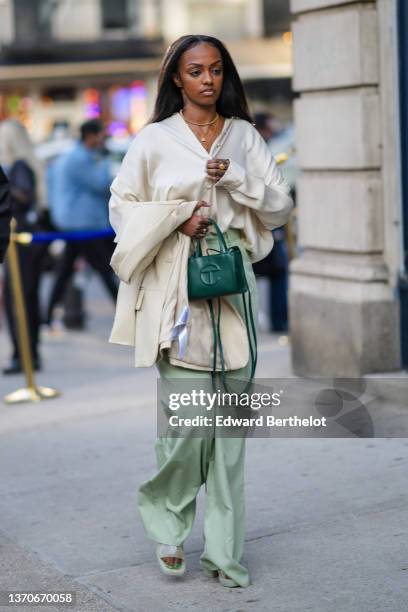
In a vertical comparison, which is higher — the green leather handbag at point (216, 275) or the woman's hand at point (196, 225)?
the woman's hand at point (196, 225)

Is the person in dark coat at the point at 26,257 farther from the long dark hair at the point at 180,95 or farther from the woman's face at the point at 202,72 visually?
the woman's face at the point at 202,72

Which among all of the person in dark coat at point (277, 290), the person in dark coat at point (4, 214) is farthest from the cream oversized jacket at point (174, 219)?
the person in dark coat at point (277, 290)

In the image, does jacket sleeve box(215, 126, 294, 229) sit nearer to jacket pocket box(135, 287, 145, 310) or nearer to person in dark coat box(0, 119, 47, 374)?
jacket pocket box(135, 287, 145, 310)

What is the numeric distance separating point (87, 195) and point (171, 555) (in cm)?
667

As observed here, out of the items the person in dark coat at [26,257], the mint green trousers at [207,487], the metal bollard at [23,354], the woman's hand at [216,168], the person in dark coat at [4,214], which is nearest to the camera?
the woman's hand at [216,168]

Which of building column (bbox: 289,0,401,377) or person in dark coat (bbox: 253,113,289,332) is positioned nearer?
building column (bbox: 289,0,401,377)

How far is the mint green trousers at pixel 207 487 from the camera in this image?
4684mm

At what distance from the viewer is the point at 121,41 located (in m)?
39.8

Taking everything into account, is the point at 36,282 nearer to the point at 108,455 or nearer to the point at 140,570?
the point at 108,455

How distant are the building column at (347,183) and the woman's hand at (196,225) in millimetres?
3150

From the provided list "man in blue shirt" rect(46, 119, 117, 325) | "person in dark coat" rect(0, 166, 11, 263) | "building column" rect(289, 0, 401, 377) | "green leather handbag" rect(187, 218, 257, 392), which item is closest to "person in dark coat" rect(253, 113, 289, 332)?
"man in blue shirt" rect(46, 119, 117, 325)

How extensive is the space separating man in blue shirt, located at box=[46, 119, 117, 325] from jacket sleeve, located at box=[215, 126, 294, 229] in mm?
6230

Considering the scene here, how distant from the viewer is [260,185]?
472 centimetres

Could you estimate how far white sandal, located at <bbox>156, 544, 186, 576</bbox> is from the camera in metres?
4.76
